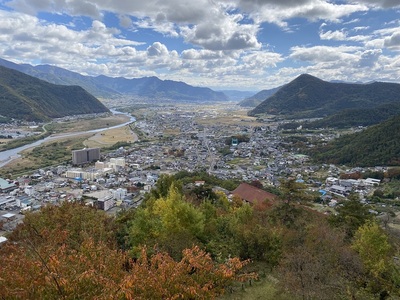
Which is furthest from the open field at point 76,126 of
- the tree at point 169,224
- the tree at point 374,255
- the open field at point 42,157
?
the tree at point 374,255

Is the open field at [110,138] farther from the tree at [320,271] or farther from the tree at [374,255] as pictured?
the tree at [320,271]

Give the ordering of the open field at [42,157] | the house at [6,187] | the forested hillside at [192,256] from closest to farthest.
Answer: the forested hillside at [192,256] < the house at [6,187] < the open field at [42,157]

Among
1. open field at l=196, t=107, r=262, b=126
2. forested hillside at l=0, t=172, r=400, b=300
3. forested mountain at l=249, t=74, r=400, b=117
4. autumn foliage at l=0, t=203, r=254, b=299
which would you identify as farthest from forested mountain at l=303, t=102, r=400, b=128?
autumn foliage at l=0, t=203, r=254, b=299

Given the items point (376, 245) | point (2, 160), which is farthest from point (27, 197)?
point (376, 245)

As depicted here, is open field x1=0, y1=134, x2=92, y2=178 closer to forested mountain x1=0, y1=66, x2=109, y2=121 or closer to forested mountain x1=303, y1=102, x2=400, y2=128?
forested mountain x1=0, y1=66, x2=109, y2=121

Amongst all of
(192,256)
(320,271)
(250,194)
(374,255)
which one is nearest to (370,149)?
(250,194)

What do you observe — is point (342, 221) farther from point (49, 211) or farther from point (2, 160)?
point (2, 160)
